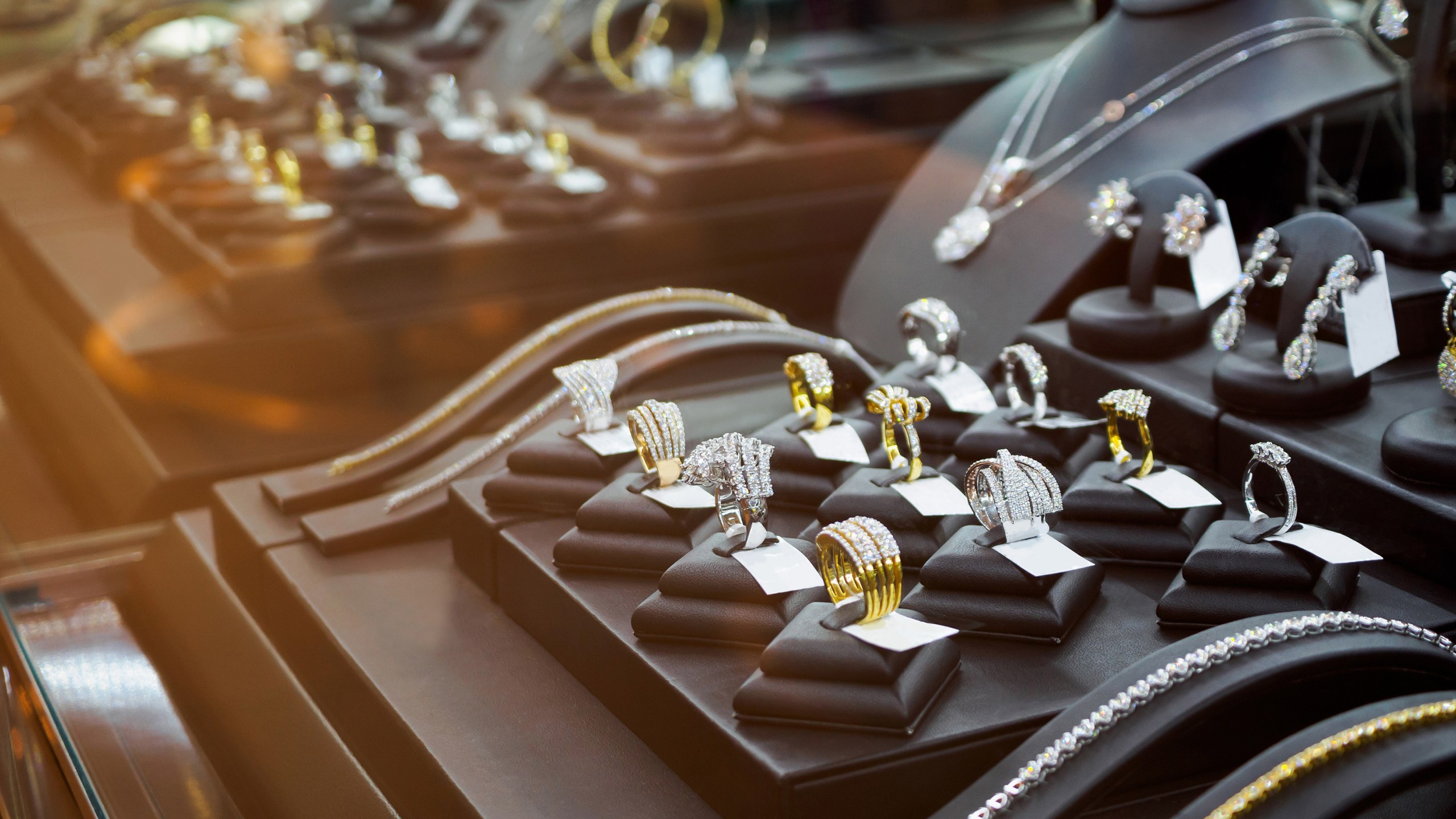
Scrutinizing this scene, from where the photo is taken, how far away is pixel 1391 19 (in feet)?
4.76

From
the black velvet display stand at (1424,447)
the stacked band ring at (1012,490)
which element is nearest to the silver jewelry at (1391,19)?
the black velvet display stand at (1424,447)

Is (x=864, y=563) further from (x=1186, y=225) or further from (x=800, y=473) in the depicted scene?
(x=1186, y=225)

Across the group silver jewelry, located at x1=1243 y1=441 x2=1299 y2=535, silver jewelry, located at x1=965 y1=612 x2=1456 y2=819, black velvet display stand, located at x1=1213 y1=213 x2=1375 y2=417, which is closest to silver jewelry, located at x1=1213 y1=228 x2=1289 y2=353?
black velvet display stand, located at x1=1213 y1=213 x2=1375 y2=417

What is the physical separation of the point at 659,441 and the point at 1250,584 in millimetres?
431

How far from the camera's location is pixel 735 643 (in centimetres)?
93

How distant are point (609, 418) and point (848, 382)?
0.26 meters

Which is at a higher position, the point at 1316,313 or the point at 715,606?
the point at 1316,313

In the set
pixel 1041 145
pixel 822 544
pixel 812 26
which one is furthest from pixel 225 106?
pixel 822 544

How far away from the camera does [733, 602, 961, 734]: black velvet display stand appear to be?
81cm

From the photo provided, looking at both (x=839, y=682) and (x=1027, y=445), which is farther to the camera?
(x=1027, y=445)

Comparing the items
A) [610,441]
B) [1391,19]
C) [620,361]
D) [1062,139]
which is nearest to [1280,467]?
[610,441]

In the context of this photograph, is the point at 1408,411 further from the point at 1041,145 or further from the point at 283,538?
the point at 283,538

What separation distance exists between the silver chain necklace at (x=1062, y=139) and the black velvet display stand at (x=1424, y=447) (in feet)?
2.28

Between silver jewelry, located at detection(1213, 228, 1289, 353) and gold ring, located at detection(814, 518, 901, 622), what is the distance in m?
0.48
